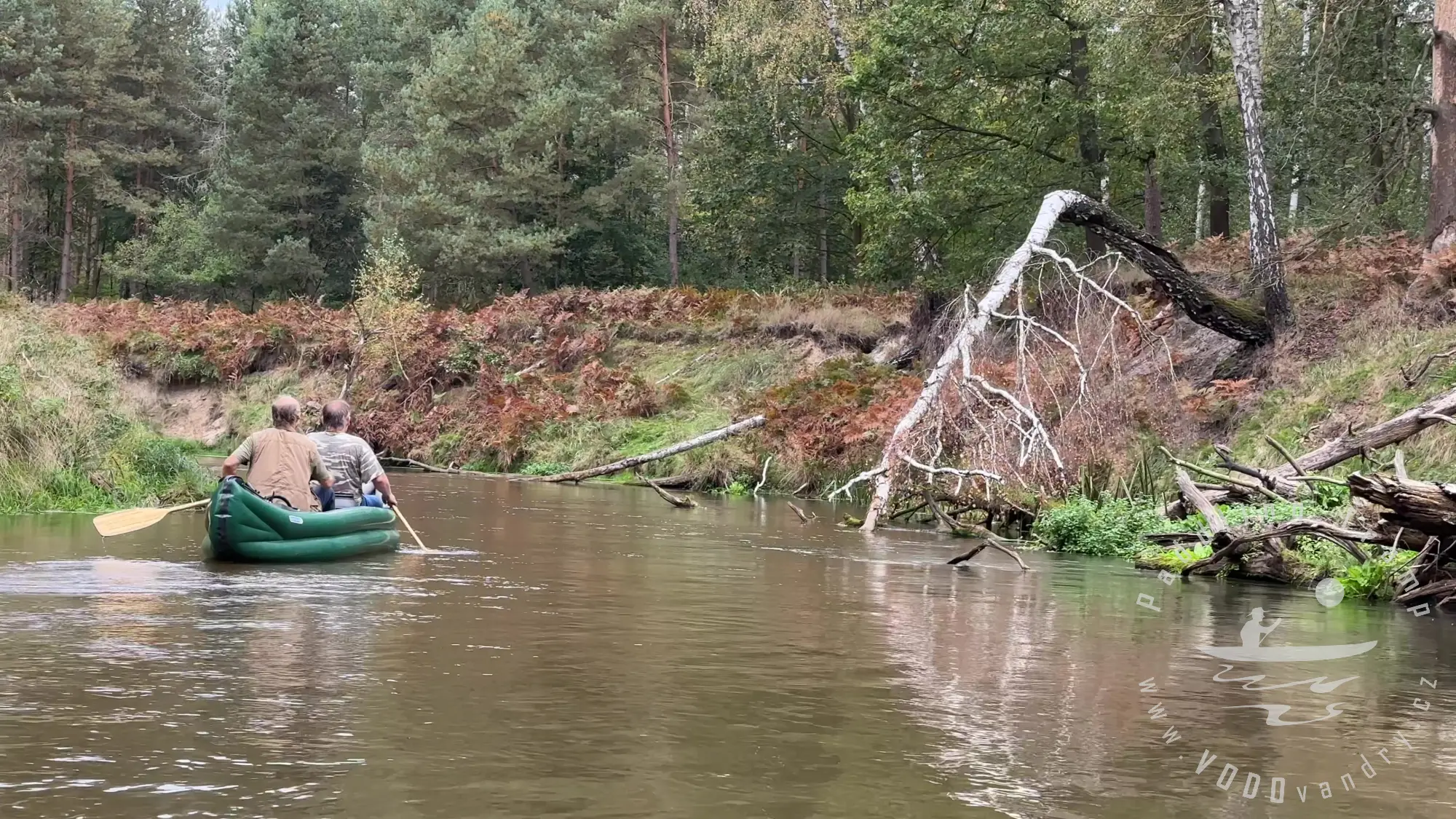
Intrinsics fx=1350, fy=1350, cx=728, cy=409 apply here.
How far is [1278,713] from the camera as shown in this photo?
6.68 metres

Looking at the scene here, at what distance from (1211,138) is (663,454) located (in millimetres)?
13207

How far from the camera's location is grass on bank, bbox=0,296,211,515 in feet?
47.4

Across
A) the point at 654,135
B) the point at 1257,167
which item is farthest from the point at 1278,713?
the point at 654,135

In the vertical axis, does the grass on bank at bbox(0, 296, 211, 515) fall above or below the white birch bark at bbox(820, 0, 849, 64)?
below

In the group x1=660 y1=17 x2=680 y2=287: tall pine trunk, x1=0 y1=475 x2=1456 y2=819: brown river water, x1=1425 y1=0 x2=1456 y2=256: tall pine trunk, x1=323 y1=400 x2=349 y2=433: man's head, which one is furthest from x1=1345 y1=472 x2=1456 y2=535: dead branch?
x1=660 y1=17 x2=680 y2=287: tall pine trunk

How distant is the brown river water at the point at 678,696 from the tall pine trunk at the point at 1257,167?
9232mm

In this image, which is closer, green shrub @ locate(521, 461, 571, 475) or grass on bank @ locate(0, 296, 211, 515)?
grass on bank @ locate(0, 296, 211, 515)

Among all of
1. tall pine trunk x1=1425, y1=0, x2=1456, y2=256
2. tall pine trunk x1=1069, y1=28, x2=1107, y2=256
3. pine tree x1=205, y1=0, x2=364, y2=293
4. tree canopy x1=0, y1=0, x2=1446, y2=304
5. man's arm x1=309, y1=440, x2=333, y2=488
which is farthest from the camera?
pine tree x1=205, y1=0, x2=364, y2=293

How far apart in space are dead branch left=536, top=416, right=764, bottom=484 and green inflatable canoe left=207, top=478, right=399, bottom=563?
37.6 feet

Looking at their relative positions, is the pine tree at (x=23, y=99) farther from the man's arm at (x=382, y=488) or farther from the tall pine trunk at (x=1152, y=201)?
the man's arm at (x=382, y=488)

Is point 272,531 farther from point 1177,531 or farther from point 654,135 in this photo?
point 654,135

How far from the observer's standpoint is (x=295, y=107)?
5125 centimetres

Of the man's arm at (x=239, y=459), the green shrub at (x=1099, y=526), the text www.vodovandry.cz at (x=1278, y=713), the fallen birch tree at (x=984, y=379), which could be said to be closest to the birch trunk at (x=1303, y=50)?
the fallen birch tree at (x=984, y=379)

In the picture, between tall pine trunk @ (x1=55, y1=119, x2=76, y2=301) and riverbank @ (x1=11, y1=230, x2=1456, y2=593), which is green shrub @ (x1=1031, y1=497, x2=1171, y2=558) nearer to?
riverbank @ (x1=11, y1=230, x2=1456, y2=593)
